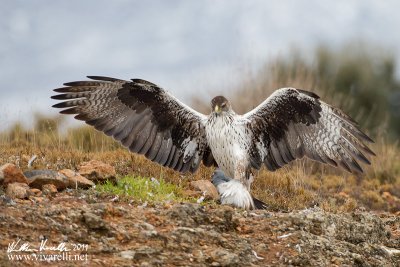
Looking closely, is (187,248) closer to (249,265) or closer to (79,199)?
(249,265)

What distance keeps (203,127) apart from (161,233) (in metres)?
3.14

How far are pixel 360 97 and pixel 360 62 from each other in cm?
153

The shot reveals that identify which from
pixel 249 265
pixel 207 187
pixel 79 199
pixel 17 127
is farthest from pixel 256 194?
pixel 17 127

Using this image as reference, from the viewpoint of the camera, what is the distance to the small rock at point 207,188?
970 centimetres

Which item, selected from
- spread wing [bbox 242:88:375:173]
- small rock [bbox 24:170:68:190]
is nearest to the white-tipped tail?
spread wing [bbox 242:88:375:173]

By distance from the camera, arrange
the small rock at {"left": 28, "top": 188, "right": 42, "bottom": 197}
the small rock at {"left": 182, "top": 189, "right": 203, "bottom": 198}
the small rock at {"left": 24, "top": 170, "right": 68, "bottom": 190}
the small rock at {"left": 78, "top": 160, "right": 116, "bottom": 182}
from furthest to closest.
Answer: the small rock at {"left": 182, "top": 189, "right": 203, "bottom": 198}
the small rock at {"left": 78, "top": 160, "right": 116, "bottom": 182}
the small rock at {"left": 24, "top": 170, "right": 68, "bottom": 190}
the small rock at {"left": 28, "top": 188, "right": 42, "bottom": 197}

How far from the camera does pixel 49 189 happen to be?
8.31 meters

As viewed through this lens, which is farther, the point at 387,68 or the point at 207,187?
the point at 387,68

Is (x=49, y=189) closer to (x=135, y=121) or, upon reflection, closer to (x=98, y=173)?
(x=98, y=173)

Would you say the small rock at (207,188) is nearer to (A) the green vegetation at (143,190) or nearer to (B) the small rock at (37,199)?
(A) the green vegetation at (143,190)

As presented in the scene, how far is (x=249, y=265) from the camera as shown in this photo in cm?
670

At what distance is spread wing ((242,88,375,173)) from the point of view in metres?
9.84

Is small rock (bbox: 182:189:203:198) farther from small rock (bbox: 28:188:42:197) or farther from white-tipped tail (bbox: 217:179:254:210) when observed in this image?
small rock (bbox: 28:188:42:197)

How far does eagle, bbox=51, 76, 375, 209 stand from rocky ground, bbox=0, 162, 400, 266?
1.63 meters
